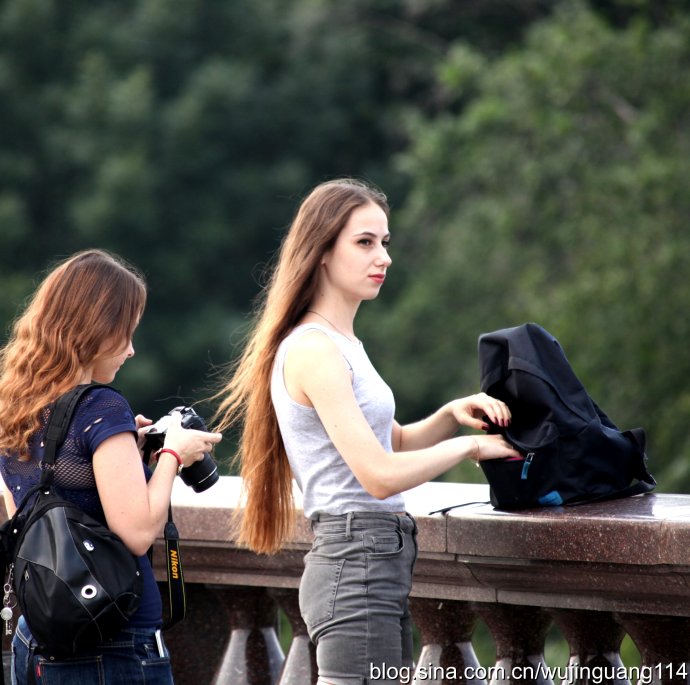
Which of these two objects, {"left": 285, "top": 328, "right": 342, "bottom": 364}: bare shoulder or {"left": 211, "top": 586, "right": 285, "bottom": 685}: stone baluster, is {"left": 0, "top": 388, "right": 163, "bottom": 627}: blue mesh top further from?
{"left": 211, "top": 586, "right": 285, "bottom": 685}: stone baluster

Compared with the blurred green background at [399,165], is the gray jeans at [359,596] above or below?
below

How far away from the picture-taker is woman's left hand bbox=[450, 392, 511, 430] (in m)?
2.87

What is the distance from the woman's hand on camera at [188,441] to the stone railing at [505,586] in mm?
508

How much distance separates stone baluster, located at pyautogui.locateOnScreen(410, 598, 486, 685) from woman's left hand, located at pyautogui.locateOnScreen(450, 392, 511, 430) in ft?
1.57

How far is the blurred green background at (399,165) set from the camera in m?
13.3

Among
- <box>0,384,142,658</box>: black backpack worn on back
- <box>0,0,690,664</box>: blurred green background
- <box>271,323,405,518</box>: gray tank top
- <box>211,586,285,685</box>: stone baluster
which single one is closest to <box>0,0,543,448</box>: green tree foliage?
<box>0,0,690,664</box>: blurred green background

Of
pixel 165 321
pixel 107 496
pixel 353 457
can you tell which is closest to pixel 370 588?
pixel 353 457

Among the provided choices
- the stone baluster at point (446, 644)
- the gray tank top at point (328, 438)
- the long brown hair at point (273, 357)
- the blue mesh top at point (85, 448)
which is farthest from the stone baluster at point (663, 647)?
the blue mesh top at point (85, 448)

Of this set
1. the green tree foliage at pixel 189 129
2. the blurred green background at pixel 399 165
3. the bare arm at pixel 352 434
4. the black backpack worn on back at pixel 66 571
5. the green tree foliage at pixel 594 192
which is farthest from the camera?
the green tree foliage at pixel 189 129

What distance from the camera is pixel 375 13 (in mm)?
24891

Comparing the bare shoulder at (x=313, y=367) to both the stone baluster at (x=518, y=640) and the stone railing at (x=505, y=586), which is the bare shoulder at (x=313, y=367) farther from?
the stone baluster at (x=518, y=640)

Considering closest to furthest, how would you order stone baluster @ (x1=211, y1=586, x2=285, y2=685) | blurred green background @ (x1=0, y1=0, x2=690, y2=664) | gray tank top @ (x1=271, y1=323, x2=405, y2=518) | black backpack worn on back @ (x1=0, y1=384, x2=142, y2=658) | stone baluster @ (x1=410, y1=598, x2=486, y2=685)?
black backpack worn on back @ (x1=0, y1=384, x2=142, y2=658)
gray tank top @ (x1=271, y1=323, x2=405, y2=518)
stone baluster @ (x1=410, y1=598, x2=486, y2=685)
stone baluster @ (x1=211, y1=586, x2=285, y2=685)
blurred green background @ (x1=0, y1=0, x2=690, y2=664)

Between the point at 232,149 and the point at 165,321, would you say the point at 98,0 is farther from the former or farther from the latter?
the point at 165,321

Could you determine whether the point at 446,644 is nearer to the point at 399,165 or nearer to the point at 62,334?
the point at 62,334
